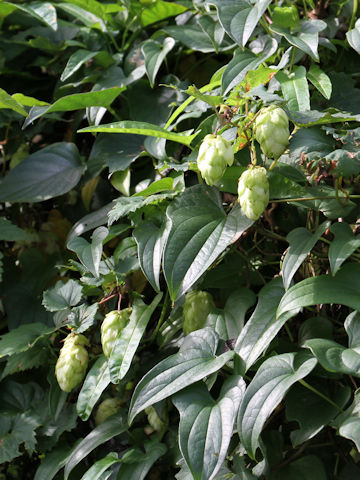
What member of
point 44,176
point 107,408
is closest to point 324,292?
point 107,408

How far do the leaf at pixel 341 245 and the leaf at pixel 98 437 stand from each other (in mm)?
560

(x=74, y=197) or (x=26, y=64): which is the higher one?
(x=26, y=64)

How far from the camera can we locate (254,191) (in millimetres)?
986

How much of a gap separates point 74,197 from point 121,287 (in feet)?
1.62

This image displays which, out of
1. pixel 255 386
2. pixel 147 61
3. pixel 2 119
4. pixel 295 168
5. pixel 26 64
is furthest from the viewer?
pixel 26 64

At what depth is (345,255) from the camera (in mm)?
984

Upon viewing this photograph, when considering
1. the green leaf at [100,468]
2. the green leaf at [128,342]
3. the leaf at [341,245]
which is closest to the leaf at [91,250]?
the green leaf at [128,342]

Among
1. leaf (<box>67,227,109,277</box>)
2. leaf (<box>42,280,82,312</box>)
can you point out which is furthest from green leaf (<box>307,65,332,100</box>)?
leaf (<box>42,280,82,312</box>)

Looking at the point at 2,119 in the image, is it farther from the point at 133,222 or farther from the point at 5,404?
the point at 5,404

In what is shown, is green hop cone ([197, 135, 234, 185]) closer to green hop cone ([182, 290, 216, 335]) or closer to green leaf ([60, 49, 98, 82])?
green hop cone ([182, 290, 216, 335])

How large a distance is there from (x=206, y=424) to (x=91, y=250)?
0.44 metres

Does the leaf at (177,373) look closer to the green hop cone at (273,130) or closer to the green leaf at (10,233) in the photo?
the green hop cone at (273,130)

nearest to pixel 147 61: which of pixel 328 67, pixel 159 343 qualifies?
pixel 328 67

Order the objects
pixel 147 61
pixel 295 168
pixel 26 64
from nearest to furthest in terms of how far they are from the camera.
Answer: pixel 295 168, pixel 147 61, pixel 26 64
